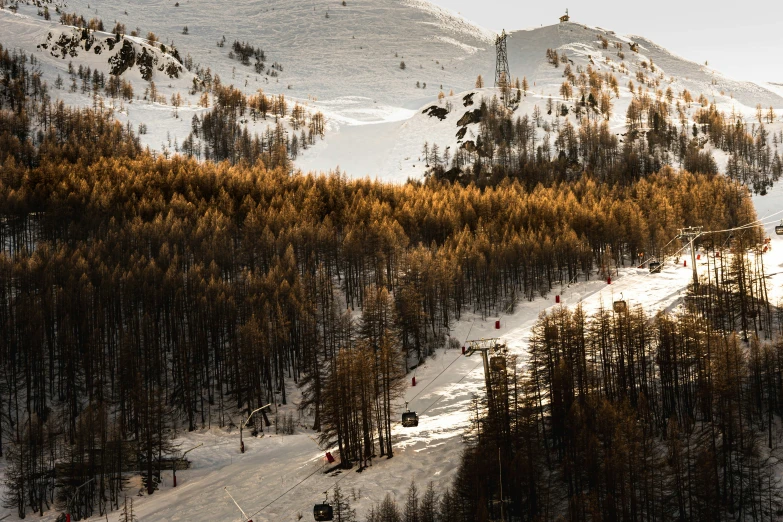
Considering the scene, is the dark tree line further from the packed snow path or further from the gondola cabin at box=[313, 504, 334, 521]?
the gondola cabin at box=[313, 504, 334, 521]

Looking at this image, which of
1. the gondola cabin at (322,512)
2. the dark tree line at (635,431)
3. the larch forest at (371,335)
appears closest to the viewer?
the gondola cabin at (322,512)

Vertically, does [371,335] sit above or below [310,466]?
above

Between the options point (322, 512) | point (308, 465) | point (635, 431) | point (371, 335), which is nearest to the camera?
point (322, 512)

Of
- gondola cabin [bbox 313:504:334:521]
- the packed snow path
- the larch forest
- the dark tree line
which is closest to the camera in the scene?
gondola cabin [bbox 313:504:334:521]

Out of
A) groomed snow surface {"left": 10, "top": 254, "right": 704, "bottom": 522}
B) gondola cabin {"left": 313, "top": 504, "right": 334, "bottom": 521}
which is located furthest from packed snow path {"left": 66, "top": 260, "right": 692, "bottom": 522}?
gondola cabin {"left": 313, "top": 504, "right": 334, "bottom": 521}

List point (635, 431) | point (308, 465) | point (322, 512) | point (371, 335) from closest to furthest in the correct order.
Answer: point (322, 512)
point (635, 431)
point (308, 465)
point (371, 335)

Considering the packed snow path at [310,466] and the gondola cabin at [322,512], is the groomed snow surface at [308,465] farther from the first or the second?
the gondola cabin at [322,512]

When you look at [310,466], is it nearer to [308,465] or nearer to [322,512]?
[308,465]

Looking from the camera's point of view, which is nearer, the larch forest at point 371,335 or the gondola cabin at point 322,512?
the gondola cabin at point 322,512

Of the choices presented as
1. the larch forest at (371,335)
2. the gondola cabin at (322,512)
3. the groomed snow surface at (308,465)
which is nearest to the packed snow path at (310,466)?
the groomed snow surface at (308,465)

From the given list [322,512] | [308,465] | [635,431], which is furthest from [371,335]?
[322,512]

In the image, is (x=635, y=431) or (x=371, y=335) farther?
(x=371, y=335)

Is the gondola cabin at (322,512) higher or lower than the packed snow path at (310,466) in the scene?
higher

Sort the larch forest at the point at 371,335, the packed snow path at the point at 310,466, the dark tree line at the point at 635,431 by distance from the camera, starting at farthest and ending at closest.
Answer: the larch forest at the point at 371,335, the packed snow path at the point at 310,466, the dark tree line at the point at 635,431
